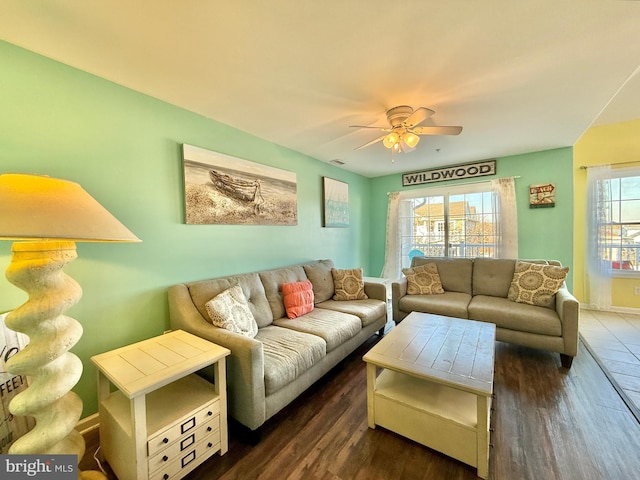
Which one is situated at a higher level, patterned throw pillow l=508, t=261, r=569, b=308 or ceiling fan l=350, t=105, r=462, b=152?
ceiling fan l=350, t=105, r=462, b=152

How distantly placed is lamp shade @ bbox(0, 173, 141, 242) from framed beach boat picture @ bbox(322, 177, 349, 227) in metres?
2.90

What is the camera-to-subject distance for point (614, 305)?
3660mm

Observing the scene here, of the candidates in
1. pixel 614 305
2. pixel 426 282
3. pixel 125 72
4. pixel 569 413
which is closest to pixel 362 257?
pixel 426 282

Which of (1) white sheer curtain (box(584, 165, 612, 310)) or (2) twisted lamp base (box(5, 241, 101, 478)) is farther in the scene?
(1) white sheer curtain (box(584, 165, 612, 310))

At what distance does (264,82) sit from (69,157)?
136 cm

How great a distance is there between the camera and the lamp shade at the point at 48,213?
0.91m

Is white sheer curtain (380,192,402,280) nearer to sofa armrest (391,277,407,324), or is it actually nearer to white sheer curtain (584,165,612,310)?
sofa armrest (391,277,407,324)

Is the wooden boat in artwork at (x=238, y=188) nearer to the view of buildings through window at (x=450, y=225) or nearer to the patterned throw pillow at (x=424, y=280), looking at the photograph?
the patterned throw pillow at (x=424, y=280)

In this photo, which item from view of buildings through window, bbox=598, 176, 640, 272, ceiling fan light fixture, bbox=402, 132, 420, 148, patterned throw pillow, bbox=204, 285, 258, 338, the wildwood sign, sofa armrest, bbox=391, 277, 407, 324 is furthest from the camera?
the wildwood sign

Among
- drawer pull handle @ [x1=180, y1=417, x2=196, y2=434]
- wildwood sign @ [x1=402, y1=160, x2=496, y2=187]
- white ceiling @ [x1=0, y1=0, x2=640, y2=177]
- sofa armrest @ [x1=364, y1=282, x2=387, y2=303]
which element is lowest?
drawer pull handle @ [x1=180, y1=417, x2=196, y2=434]

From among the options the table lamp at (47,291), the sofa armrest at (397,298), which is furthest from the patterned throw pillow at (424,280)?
the table lamp at (47,291)

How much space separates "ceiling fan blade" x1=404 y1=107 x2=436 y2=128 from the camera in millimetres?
1844

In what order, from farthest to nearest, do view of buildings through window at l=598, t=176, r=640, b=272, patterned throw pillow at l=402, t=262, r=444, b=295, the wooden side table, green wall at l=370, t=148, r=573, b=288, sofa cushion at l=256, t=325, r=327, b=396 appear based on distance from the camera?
view of buildings through window at l=598, t=176, r=640, b=272, green wall at l=370, t=148, r=573, b=288, patterned throw pillow at l=402, t=262, r=444, b=295, sofa cushion at l=256, t=325, r=327, b=396, the wooden side table

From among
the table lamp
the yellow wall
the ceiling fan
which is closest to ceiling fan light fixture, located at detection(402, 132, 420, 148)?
the ceiling fan
